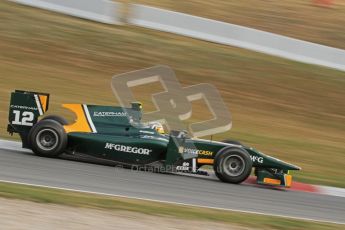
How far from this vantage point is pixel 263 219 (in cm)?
794

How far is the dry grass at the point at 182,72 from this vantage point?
1675 centimetres

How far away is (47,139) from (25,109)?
0.62 meters

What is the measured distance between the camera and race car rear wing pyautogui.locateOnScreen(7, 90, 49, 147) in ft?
32.9

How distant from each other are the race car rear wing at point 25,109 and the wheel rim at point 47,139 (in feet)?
1.03

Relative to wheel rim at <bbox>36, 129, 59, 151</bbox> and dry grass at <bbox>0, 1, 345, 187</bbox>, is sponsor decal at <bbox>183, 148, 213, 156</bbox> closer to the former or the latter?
wheel rim at <bbox>36, 129, 59, 151</bbox>

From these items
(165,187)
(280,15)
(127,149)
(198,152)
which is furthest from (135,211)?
(280,15)

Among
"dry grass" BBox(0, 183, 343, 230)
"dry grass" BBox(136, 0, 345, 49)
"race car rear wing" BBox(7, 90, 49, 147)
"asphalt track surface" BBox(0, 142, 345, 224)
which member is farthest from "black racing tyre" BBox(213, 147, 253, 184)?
"dry grass" BBox(136, 0, 345, 49)

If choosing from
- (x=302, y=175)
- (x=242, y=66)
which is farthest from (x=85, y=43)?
(x=302, y=175)

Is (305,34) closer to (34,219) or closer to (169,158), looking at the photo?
(169,158)

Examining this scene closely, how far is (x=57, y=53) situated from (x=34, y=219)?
44.4ft

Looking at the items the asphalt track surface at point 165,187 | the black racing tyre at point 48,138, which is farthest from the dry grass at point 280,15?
the black racing tyre at point 48,138

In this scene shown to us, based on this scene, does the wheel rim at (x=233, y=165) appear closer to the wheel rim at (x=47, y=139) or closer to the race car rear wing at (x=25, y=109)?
the wheel rim at (x=47, y=139)

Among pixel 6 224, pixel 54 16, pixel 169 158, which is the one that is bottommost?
pixel 6 224
